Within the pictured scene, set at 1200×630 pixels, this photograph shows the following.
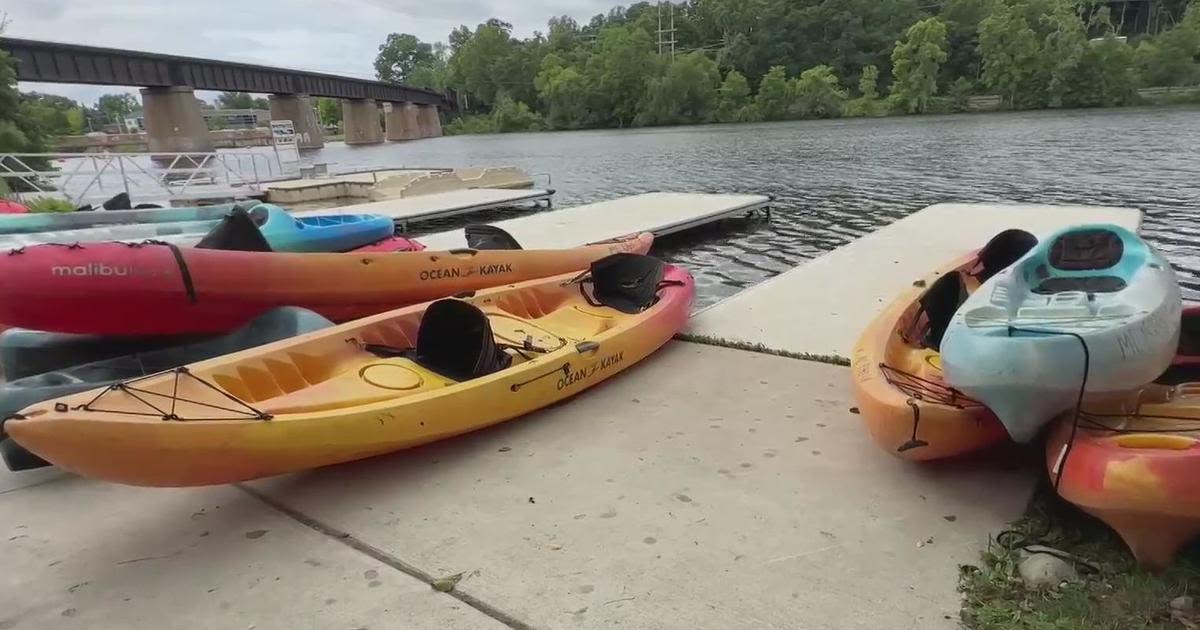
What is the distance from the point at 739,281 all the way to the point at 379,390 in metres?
6.82

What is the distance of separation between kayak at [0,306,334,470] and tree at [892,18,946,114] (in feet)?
215

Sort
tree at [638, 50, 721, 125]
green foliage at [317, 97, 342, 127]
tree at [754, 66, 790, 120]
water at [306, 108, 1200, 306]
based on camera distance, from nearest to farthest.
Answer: water at [306, 108, 1200, 306], tree at [754, 66, 790, 120], tree at [638, 50, 721, 125], green foliage at [317, 97, 342, 127]

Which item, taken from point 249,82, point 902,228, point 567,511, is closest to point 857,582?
point 567,511

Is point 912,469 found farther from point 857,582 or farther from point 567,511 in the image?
Answer: point 567,511

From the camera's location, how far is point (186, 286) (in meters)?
4.93

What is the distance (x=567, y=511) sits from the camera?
3.49 metres

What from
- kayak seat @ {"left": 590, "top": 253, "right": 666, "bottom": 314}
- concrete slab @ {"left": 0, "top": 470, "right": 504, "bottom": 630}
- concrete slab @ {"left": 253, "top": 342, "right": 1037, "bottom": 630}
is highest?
kayak seat @ {"left": 590, "top": 253, "right": 666, "bottom": 314}

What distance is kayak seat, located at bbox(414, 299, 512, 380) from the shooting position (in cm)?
439

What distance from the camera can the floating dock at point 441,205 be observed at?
1492 centimetres

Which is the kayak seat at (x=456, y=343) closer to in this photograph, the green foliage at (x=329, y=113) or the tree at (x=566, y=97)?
the tree at (x=566, y=97)

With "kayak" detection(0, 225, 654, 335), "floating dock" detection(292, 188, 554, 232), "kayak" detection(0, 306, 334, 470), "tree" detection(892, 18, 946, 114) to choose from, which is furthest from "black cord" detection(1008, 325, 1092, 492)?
"tree" detection(892, 18, 946, 114)

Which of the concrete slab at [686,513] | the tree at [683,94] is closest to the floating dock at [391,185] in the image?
the concrete slab at [686,513]

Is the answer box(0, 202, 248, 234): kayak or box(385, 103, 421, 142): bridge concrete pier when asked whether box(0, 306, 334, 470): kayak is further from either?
box(385, 103, 421, 142): bridge concrete pier

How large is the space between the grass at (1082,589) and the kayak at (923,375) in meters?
0.50
